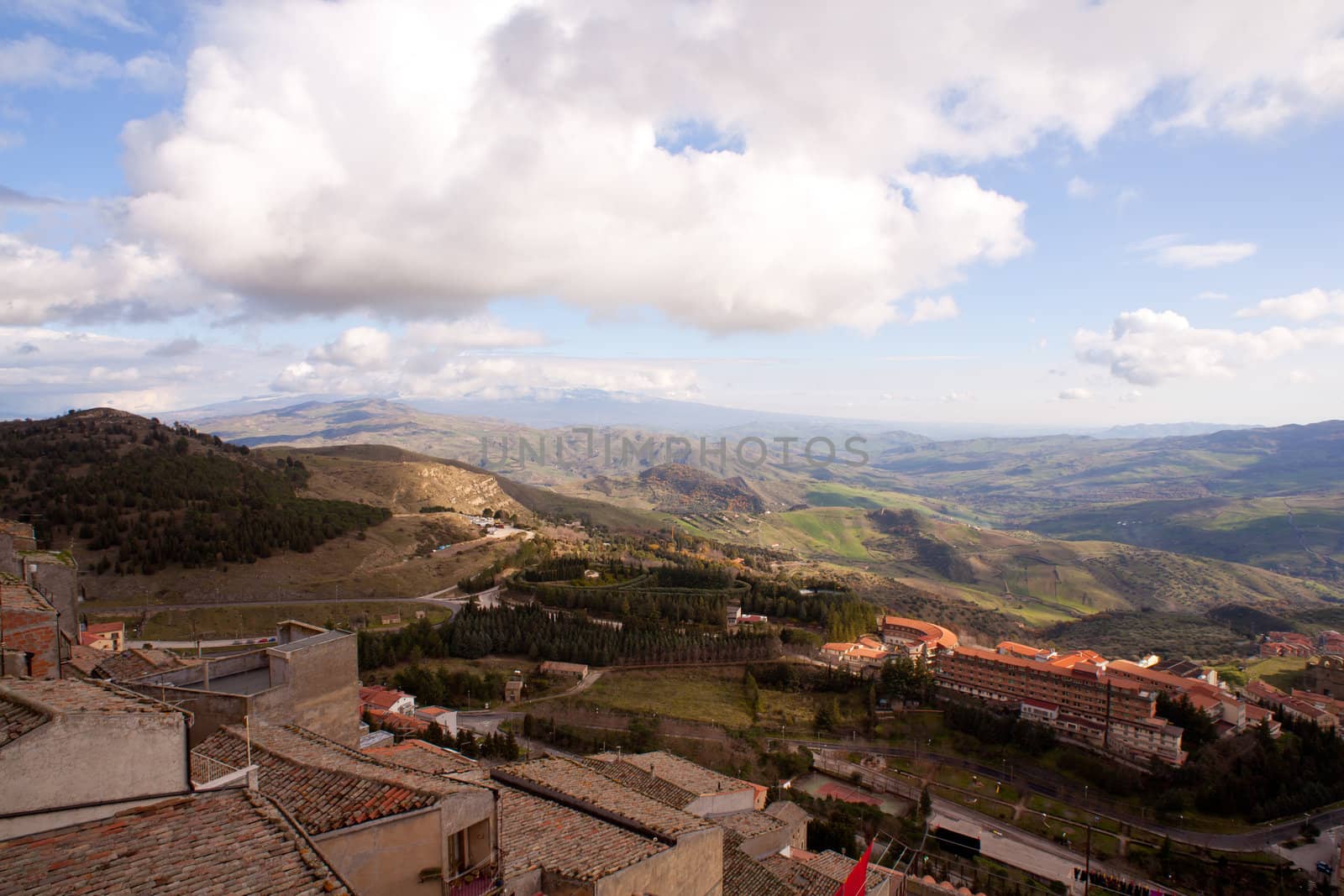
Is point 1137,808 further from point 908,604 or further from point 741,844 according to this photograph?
point 908,604

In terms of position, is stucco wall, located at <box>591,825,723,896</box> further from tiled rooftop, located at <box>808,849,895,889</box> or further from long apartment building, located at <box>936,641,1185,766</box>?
long apartment building, located at <box>936,641,1185,766</box>

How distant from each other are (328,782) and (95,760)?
2.52 m

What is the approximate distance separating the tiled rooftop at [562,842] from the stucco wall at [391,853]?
1.29 m

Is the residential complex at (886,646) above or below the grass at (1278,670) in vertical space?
above

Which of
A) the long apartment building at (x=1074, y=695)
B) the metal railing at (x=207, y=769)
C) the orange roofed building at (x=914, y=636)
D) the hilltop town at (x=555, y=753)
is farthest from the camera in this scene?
the orange roofed building at (x=914, y=636)

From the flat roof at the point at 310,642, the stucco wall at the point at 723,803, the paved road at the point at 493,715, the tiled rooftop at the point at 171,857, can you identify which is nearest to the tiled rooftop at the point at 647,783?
the stucco wall at the point at 723,803

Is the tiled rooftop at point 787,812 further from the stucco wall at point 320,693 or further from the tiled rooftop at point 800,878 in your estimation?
the stucco wall at point 320,693

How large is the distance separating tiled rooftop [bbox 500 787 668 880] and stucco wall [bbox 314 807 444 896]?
1.29 metres

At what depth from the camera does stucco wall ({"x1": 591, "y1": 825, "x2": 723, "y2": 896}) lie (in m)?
7.91

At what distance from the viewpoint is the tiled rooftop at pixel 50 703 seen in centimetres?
438

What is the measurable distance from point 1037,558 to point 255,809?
16275 centimetres

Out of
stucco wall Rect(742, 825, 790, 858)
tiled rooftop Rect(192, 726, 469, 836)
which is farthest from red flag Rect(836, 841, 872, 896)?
tiled rooftop Rect(192, 726, 469, 836)

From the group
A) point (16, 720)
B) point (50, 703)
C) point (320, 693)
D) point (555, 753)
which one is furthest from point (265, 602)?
point (16, 720)

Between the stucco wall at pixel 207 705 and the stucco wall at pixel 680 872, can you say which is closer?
the stucco wall at pixel 680 872
